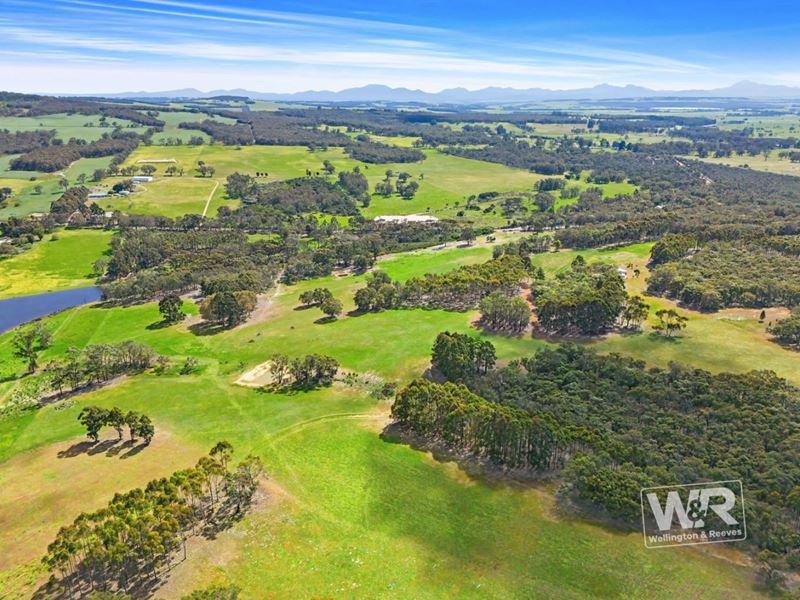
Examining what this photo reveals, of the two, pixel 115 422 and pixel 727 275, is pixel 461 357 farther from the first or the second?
pixel 727 275

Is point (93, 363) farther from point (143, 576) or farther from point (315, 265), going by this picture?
point (315, 265)

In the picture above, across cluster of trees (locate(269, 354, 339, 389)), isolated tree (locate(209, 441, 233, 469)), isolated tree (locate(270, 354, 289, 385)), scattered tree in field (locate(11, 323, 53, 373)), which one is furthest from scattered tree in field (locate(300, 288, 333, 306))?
isolated tree (locate(209, 441, 233, 469))

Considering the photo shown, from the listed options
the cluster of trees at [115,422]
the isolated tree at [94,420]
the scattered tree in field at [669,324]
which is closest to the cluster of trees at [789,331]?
the scattered tree in field at [669,324]

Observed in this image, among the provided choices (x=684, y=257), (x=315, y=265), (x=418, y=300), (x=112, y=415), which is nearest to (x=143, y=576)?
(x=112, y=415)

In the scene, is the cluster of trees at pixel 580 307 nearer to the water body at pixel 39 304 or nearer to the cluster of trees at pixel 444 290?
the cluster of trees at pixel 444 290

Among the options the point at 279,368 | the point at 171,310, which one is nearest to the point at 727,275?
the point at 279,368

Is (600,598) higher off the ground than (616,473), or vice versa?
(616,473)
